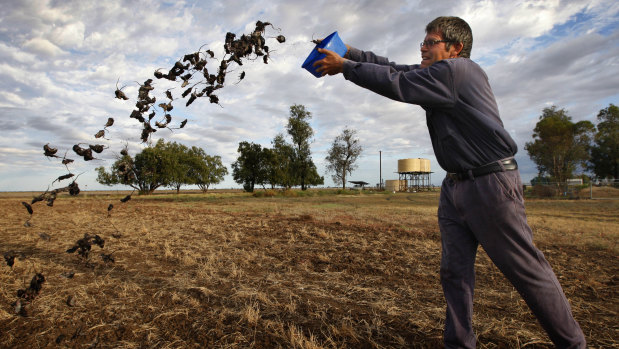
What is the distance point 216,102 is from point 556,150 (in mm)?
42478

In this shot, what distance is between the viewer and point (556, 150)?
34594mm

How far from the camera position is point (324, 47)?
2.46m

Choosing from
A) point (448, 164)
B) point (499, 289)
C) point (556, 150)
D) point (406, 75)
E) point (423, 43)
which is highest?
point (556, 150)

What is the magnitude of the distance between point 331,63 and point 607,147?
57118 mm

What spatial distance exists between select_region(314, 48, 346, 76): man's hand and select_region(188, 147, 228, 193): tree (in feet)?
174

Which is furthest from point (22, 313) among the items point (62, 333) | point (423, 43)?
point (423, 43)

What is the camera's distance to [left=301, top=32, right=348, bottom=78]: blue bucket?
2.40 m

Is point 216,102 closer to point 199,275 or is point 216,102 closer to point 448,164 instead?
point 448,164

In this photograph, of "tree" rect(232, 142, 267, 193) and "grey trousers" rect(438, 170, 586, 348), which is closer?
"grey trousers" rect(438, 170, 586, 348)

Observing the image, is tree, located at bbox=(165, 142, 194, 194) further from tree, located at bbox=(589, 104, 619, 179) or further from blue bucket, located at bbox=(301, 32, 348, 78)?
tree, located at bbox=(589, 104, 619, 179)

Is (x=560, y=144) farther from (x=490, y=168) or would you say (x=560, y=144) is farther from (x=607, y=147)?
(x=490, y=168)

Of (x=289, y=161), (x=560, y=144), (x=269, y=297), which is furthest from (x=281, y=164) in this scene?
(x=269, y=297)

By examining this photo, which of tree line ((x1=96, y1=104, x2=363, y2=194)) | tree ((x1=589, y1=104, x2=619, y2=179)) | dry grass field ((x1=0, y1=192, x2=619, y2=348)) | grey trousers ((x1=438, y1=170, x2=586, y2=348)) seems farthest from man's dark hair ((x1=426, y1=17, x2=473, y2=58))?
tree ((x1=589, y1=104, x2=619, y2=179))

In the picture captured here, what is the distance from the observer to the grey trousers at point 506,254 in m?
1.81
